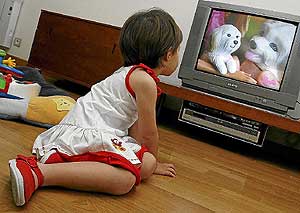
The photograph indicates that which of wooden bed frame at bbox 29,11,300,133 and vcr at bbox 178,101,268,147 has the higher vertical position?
wooden bed frame at bbox 29,11,300,133

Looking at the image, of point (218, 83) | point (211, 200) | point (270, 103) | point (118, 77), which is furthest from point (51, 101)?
point (270, 103)

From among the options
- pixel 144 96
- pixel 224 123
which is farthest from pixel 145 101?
pixel 224 123

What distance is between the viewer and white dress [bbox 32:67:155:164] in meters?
1.03

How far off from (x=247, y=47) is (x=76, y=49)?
1.34 m

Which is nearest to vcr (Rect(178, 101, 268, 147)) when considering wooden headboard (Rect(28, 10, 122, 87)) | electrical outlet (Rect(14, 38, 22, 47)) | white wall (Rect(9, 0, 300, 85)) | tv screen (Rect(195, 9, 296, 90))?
tv screen (Rect(195, 9, 296, 90))

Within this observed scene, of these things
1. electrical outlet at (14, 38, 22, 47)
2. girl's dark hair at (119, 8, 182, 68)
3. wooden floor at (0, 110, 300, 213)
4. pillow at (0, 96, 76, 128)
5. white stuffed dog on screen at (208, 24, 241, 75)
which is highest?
white stuffed dog on screen at (208, 24, 241, 75)

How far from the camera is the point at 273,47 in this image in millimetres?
2105

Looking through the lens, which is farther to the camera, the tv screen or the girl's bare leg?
the tv screen

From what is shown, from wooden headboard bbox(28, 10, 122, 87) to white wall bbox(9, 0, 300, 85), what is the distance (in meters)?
0.36

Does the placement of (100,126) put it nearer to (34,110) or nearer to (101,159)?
(101,159)

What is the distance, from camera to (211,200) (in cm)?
118

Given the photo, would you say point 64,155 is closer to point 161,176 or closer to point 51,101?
point 161,176

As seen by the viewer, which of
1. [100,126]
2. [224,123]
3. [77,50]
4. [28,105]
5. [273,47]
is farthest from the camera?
[77,50]

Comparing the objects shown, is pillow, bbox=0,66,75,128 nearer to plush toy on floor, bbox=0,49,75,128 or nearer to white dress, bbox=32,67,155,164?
plush toy on floor, bbox=0,49,75,128
